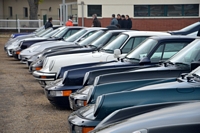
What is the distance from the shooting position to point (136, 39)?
38.0 ft

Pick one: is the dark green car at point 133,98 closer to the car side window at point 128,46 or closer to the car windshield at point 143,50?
the car windshield at point 143,50

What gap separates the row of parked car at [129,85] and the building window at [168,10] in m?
23.4

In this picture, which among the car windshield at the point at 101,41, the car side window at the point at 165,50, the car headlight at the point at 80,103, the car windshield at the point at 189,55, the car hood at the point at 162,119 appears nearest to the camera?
the car hood at the point at 162,119

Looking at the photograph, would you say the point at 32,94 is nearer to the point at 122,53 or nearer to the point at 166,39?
the point at 122,53

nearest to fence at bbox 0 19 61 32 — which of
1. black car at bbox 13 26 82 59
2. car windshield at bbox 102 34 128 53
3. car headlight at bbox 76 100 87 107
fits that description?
black car at bbox 13 26 82 59

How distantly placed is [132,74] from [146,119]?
11.7 feet

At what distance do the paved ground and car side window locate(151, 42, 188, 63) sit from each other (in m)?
1.98

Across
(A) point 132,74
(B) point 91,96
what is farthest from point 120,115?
(A) point 132,74

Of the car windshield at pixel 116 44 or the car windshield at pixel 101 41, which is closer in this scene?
the car windshield at pixel 116 44

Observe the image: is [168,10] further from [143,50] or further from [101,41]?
[143,50]

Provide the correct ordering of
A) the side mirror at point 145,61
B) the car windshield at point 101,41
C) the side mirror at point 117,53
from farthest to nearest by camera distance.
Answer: the car windshield at point 101,41
the side mirror at point 117,53
the side mirror at point 145,61

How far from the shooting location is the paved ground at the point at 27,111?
8.08 metres

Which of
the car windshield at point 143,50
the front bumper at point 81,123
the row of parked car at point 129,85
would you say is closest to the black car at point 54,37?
the row of parked car at point 129,85

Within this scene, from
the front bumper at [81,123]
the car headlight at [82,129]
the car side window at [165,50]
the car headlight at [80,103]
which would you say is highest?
the car side window at [165,50]
